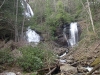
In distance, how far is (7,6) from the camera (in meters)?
23.7

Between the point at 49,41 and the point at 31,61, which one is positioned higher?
the point at 49,41

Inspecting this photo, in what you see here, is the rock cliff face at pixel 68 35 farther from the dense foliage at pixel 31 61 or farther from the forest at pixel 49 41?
the dense foliage at pixel 31 61

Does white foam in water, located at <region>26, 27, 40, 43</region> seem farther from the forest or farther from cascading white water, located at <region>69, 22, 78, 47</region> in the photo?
cascading white water, located at <region>69, 22, 78, 47</region>

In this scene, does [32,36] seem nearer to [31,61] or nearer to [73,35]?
[73,35]

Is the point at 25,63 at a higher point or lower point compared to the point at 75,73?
higher

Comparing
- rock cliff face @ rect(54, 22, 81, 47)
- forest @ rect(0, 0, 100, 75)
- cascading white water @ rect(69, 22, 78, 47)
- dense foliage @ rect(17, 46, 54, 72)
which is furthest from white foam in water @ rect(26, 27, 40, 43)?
dense foliage @ rect(17, 46, 54, 72)

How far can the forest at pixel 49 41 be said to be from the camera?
568 inches

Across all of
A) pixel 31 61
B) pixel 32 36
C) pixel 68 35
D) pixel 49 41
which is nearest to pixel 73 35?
pixel 68 35

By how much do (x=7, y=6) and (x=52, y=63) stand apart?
38.1 feet

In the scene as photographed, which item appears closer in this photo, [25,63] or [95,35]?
[25,63]

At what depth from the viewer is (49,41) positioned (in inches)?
839

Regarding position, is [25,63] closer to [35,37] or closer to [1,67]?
[1,67]

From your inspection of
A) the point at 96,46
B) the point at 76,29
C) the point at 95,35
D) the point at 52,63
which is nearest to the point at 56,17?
the point at 76,29

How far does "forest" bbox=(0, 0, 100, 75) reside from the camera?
1443cm
